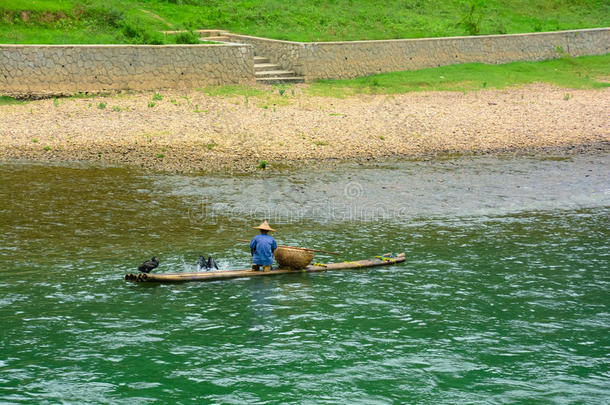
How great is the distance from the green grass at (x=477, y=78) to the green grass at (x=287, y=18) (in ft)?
10.5

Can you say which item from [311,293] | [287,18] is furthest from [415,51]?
[311,293]

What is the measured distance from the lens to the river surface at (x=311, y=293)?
34.0 feet

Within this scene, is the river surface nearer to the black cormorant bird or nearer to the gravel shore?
the black cormorant bird

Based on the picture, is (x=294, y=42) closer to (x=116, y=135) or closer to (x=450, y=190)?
(x=116, y=135)

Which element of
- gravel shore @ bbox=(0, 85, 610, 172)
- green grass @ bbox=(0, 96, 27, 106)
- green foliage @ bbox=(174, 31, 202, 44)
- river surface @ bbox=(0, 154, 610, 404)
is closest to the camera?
river surface @ bbox=(0, 154, 610, 404)

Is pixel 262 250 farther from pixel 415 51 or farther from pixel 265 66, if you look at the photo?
pixel 415 51

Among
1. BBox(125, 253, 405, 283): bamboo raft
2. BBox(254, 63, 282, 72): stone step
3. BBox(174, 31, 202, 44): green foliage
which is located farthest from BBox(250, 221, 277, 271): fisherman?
BBox(254, 63, 282, 72): stone step

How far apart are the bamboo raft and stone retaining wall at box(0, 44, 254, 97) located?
14678mm

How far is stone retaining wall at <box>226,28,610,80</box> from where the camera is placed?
30703 millimetres

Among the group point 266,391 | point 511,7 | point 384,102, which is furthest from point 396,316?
point 511,7

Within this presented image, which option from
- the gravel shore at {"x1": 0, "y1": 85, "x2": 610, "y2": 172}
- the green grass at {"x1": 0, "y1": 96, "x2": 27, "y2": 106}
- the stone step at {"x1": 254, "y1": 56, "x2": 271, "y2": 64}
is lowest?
the gravel shore at {"x1": 0, "y1": 85, "x2": 610, "y2": 172}

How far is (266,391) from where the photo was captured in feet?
33.0

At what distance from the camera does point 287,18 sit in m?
36.1

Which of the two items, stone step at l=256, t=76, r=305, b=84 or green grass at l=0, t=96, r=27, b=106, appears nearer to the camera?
green grass at l=0, t=96, r=27, b=106
